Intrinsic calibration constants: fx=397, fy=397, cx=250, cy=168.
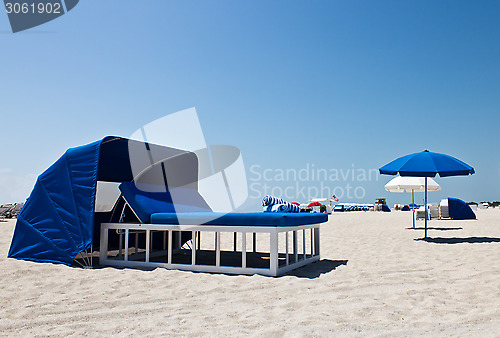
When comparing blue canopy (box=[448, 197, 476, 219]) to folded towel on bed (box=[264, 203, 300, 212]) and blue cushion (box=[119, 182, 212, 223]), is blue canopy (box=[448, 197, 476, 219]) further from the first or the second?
folded towel on bed (box=[264, 203, 300, 212])

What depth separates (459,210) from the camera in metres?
22.5

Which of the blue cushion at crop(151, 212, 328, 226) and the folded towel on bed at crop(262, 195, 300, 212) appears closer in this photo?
the blue cushion at crop(151, 212, 328, 226)

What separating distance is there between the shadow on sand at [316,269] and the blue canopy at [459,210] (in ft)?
61.8

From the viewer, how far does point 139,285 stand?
4703 mm

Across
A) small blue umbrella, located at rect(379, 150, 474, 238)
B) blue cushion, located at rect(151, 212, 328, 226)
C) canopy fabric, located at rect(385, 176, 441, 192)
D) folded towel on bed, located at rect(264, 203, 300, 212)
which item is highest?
small blue umbrella, located at rect(379, 150, 474, 238)

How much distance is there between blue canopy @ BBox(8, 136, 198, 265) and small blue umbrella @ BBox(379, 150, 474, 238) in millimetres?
6628

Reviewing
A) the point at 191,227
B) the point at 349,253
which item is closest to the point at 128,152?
the point at 191,227

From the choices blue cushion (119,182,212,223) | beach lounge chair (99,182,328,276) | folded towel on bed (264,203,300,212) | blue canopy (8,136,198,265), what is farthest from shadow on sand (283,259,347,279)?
blue canopy (8,136,198,265)

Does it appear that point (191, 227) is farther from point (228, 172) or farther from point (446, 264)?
point (446, 264)

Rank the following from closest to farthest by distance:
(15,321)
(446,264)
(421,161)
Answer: (15,321) → (446,264) → (421,161)

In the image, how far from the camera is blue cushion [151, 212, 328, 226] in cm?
516

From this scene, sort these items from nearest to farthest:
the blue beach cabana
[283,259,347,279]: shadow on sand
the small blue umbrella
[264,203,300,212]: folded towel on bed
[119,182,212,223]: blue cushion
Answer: [283,259,347,279]: shadow on sand < the blue beach cabana < [264,203,300,212]: folded towel on bed < [119,182,212,223]: blue cushion < the small blue umbrella

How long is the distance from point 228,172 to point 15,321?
538cm

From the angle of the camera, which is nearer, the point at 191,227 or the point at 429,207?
the point at 191,227
